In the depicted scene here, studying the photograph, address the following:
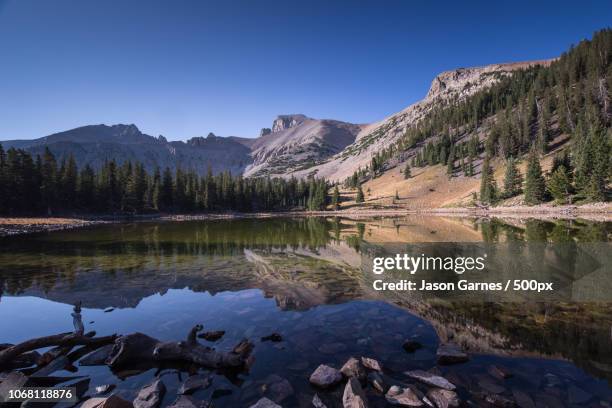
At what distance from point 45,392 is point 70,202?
393ft

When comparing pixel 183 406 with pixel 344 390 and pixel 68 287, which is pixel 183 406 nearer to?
pixel 344 390

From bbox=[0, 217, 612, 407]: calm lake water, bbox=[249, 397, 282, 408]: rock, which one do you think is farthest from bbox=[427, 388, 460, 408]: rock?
bbox=[249, 397, 282, 408]: rock

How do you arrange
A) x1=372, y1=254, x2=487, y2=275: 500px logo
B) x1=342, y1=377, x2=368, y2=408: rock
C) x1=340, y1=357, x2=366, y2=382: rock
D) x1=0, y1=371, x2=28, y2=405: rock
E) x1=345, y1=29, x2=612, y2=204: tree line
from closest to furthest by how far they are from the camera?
x1=342, y1=377, x2=368, y2=408: rock
x1=0, y1=371, x2=28, y2=405: rock
x1=340, y1=357, x2=366, y2=382: rock
x1=372, y1=254, x2=487, y2=275: 500px logo
x1=345, y1=29, x2=612, y2=204: tree line

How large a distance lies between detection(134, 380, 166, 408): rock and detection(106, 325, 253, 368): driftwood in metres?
1.60

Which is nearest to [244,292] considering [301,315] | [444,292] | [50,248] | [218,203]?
[301,315]

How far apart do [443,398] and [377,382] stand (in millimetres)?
1783

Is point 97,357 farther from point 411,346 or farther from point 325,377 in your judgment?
point 411,346

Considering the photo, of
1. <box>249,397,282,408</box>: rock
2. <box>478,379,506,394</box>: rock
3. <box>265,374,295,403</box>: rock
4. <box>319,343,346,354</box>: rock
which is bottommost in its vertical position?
<box>319,343,346,354</box>: rock

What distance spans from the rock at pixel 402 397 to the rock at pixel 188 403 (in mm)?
5028

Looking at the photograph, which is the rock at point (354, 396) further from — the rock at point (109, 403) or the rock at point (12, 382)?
the rock at point (12, 382)

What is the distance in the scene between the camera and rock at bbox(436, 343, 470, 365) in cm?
993

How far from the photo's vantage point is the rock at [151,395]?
773 centimetres

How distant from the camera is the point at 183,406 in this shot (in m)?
7.48

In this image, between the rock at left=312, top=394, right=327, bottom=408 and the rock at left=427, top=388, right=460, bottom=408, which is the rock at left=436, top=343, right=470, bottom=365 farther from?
the rock at left=312, top=394, right=327, bottom=408
